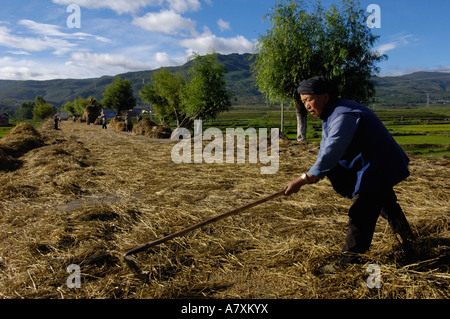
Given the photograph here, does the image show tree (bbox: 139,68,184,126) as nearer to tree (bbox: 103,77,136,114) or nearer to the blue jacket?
the blue jacket

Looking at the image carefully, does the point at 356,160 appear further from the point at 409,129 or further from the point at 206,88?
the point at 409,129

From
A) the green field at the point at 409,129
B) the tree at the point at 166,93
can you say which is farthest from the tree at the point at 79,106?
the tree at the point at 166,93

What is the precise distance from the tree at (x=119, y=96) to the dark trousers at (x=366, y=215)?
228 ft

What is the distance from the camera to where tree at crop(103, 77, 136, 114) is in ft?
212

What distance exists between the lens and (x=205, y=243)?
3.22 meters

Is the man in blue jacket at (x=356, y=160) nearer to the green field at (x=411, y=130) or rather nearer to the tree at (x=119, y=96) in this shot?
the green field at (x=411, y=130)

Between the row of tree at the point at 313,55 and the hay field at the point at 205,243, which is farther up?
the row of tree at the point at 313,55

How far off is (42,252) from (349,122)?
11.3 ft

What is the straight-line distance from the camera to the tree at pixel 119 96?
212 ft

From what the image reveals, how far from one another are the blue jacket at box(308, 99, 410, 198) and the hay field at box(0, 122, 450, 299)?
2.69 ft

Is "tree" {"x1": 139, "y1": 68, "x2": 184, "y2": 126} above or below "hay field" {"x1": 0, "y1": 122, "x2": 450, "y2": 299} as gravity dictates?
above

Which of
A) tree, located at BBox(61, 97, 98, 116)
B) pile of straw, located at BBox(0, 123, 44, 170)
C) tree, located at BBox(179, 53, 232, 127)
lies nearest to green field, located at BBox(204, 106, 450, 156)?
tree, located at BBox(179, 53, 232, 127)
